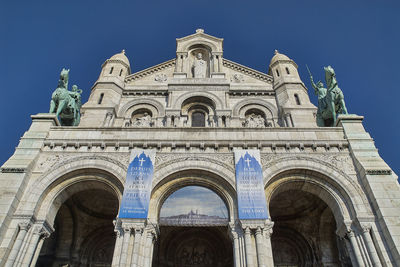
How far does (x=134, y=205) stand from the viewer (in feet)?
34.1

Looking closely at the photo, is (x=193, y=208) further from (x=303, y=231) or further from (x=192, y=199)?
(x=303, y=231)

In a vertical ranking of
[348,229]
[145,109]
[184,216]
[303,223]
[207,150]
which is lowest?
[348,229]

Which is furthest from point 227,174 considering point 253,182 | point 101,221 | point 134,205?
point 101,221

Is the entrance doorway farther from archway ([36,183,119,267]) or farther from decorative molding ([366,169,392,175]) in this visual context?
archway ([36,183,119,267])

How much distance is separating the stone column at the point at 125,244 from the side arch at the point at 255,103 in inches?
515

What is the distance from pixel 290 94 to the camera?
21.2 meters

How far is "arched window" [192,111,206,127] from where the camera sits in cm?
2106

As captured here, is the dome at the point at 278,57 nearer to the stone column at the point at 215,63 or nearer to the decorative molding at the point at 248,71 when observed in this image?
the decorative molding at the point at 248,71

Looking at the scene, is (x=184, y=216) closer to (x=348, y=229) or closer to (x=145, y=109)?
(x=348, y=229)

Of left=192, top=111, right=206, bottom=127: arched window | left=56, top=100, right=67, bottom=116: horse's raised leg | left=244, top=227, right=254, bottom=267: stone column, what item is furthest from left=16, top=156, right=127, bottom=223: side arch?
left=192, top=111, right=206, bottom=127: arched window

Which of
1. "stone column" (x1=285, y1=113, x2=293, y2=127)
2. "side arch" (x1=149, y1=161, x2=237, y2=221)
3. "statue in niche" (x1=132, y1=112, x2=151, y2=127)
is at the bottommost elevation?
"side arch" (x1=149, y1=161, x2=237, y2=221)

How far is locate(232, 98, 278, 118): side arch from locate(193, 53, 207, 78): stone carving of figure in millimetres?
4597

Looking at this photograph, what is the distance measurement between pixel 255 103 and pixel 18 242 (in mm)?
17197

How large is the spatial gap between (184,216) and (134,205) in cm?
204
